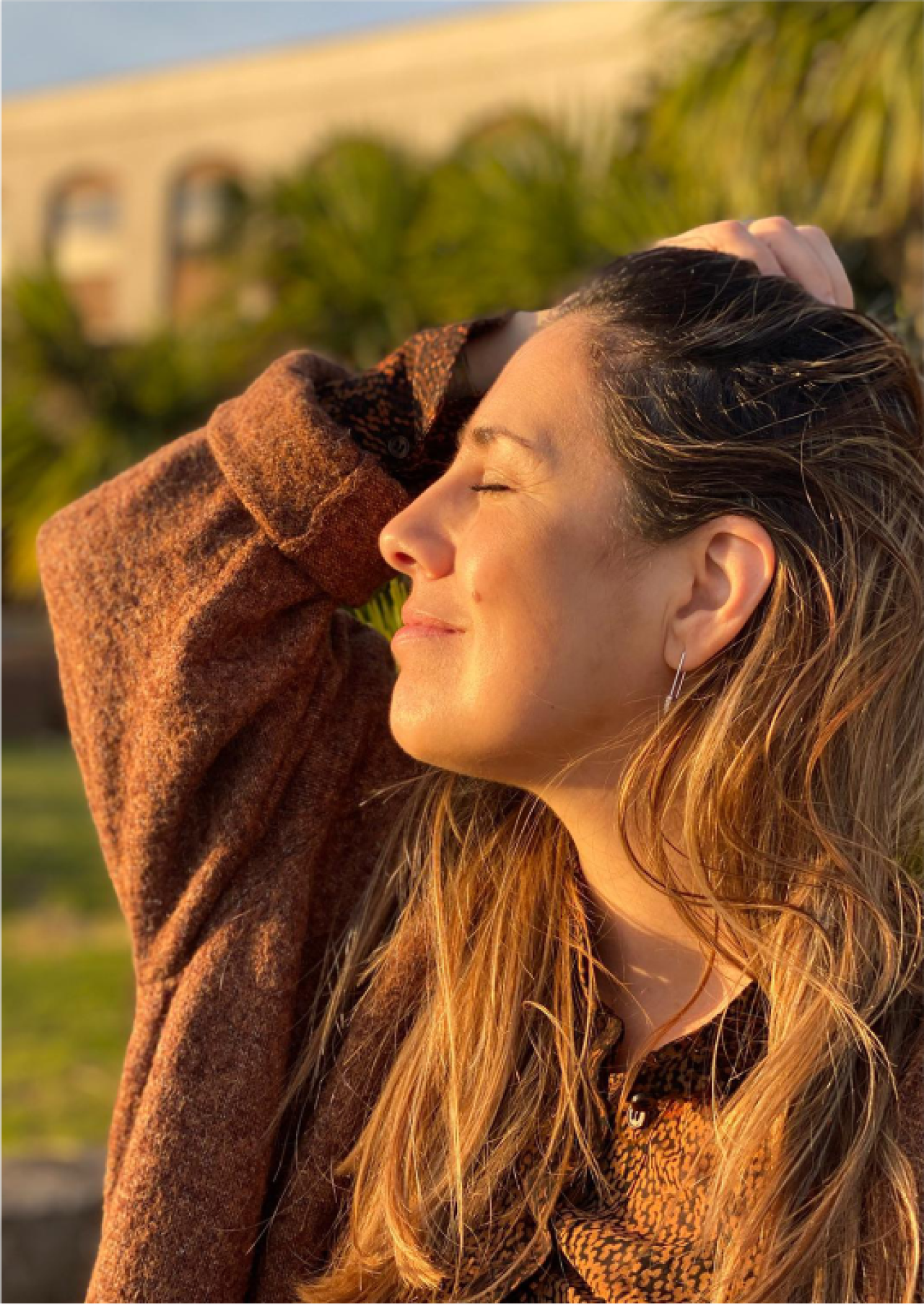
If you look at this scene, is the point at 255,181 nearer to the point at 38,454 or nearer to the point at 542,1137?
the point at 38,454

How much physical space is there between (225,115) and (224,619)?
71.1 ft

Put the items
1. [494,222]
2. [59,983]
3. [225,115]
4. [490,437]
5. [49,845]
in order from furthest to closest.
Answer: [225,115], [494,222], [49,845], [59,983], [490,437]

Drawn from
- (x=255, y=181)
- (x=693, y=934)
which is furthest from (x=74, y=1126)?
(x=255, y=181)

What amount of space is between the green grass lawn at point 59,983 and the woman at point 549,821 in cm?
286

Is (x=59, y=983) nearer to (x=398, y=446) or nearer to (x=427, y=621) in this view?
(x=398, y=446)

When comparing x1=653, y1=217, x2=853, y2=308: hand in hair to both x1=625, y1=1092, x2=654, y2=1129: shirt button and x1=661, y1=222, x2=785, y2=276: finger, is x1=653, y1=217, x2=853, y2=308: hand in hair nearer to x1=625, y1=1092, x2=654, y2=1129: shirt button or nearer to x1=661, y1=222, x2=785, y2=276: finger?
x1=661, y1=222, x2=785, y2=276: finger

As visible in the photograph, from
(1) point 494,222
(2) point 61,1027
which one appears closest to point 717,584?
(2) point 61,1027

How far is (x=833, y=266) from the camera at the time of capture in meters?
2.21

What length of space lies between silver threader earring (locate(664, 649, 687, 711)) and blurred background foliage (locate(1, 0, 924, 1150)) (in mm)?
532

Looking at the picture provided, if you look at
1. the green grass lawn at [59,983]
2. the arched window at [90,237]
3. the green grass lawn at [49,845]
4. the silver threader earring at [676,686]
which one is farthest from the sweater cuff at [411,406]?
the arched window at [90,237]

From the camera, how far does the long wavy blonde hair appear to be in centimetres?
181

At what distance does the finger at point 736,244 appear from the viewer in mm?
2143

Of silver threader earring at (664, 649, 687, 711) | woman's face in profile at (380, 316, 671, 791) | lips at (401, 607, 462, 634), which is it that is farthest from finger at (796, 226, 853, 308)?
lips at (401, 607, 462, 634)

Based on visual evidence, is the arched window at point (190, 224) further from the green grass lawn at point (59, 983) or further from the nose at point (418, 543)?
the nose at point (418, 543)
